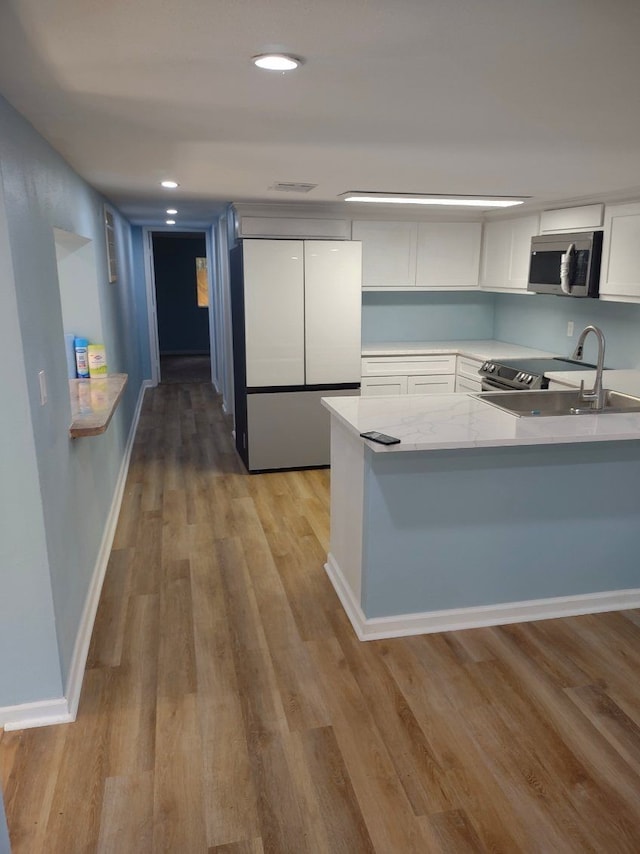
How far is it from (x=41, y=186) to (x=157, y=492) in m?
2.66

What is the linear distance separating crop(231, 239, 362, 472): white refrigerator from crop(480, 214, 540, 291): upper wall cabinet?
1316 millimetres

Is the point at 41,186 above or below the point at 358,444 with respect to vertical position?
above

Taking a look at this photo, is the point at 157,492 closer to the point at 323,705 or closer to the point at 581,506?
the point at 323,705

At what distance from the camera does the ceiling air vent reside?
3728mm

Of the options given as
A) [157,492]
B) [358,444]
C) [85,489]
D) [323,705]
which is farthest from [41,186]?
[157,492]

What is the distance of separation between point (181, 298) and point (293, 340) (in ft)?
23.6


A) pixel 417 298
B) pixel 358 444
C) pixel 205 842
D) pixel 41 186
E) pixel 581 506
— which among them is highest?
pixel 41 186

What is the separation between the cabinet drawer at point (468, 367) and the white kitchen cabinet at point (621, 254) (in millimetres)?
1318

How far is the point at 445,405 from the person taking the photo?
316 cm

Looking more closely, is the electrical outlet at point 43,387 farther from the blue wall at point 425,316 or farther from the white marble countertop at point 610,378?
the blue wall at point 425,316

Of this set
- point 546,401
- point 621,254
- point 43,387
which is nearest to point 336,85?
point 43,387

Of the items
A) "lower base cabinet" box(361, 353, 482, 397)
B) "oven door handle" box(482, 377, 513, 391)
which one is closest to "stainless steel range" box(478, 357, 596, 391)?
"oven door handle" box(482, 377, 513, 391)

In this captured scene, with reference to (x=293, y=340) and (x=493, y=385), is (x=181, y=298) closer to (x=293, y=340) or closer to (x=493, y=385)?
(x=293, y=340)

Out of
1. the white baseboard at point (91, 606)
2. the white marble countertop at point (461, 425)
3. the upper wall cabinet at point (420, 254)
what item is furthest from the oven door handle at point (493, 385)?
the white baseboard at point (91, 606)
